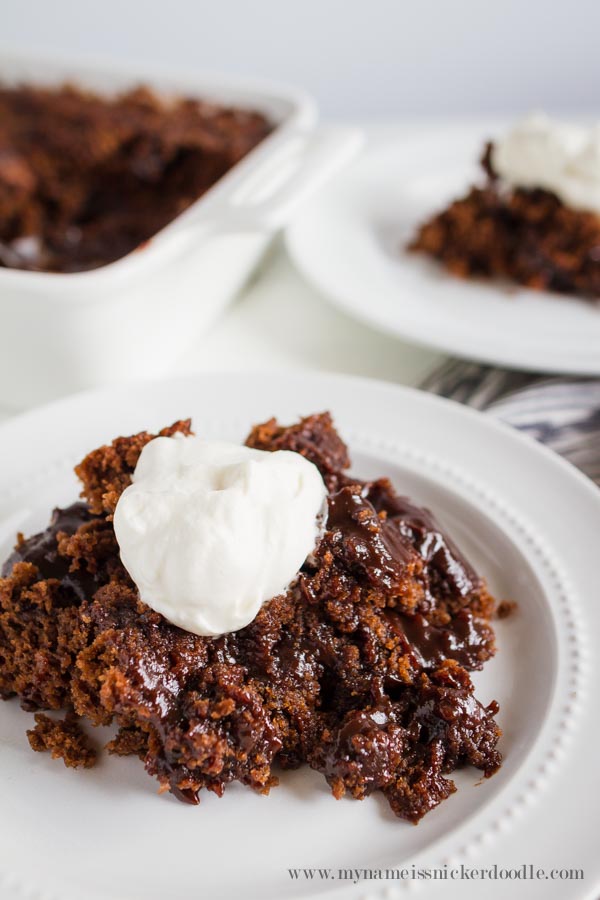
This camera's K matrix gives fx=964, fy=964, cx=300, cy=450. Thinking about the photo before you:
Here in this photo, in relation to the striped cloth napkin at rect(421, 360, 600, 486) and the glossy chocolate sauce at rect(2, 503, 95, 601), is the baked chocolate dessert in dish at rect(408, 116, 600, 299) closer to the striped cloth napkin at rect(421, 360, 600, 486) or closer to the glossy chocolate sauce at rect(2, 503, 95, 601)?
the striped cloth napkin at rect(421, 360, 600, 486)

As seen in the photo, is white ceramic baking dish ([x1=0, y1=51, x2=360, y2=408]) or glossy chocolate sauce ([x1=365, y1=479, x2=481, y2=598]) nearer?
glossy chocolate sauce ([x1=365, y1=479, x2=481, y2=598])

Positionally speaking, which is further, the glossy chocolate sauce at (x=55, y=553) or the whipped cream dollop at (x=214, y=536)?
the glossy chocolate sauce at (x=55, y=553)

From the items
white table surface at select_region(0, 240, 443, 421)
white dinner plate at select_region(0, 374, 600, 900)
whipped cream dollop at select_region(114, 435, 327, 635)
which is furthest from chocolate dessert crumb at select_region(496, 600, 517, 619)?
white table surface at select_region(0, 240, 443, 421)

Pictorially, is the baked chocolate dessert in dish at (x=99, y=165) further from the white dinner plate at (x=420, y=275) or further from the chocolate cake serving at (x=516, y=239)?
the chocolate cake serving at (x=516, y=239)

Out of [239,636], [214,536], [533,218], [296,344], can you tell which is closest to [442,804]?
[239,636]

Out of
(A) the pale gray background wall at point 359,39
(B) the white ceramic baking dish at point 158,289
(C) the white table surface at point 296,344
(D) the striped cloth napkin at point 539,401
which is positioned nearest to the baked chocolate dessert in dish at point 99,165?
(B) the white ceramic baking dish at point 158,289

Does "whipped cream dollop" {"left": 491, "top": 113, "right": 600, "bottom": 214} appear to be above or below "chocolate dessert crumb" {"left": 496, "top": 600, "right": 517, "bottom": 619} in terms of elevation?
above

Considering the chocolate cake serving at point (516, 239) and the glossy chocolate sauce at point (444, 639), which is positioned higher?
the chocolate cake serving at point (516, 239)

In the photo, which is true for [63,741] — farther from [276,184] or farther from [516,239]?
[516,239]
